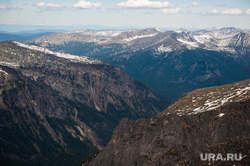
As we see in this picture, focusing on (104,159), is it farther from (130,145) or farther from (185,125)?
(185,125)

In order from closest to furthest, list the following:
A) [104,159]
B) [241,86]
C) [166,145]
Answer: [166,145] < [104,159] < [241,86]

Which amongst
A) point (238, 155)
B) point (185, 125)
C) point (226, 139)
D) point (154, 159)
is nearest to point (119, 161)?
point (154, 159)

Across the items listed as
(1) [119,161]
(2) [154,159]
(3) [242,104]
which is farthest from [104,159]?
(3) [242,104]

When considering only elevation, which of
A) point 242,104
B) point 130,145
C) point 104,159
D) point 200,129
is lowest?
point 104,159

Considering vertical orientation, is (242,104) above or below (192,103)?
above

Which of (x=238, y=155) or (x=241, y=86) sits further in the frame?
(x=241, y=86)

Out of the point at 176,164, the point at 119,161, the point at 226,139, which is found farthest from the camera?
the point at 119,161
